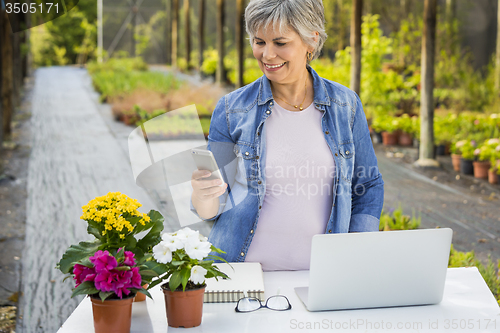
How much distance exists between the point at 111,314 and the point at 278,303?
17.0 inches

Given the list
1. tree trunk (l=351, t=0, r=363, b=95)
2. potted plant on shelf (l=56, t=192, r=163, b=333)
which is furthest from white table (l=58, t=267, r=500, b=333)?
tree trunk (l=351, t=0, r=363, b=95)

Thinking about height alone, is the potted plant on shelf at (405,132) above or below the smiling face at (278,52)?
below

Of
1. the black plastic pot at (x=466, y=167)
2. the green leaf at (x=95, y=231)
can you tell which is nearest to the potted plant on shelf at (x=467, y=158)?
the black plastic pot at (x=466, y=167)

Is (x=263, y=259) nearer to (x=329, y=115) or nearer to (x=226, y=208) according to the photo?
(x=226, y=208)

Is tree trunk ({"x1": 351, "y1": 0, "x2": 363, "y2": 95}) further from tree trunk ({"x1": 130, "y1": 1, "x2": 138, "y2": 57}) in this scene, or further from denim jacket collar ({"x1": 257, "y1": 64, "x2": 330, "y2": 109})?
tree trunk ({"x1": 130, "y1": 1, "x2": 138, "y2": 57})

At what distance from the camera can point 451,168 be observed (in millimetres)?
6598

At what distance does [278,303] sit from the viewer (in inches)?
55.5

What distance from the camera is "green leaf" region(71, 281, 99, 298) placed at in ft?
3.89

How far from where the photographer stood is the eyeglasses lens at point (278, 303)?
140 cm

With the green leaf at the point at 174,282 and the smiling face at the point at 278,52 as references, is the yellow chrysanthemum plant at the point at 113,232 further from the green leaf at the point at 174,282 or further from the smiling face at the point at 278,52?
the smiling face at the point at 278,52

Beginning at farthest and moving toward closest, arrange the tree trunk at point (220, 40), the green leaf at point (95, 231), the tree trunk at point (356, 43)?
1. the tree trunk at point (220, 40)
2. the tree trunk at point (356, 43)
3. the green leaf at point (95, 231)

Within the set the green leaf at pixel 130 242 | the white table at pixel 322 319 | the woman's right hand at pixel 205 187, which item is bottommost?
the white table at pixel 322 319

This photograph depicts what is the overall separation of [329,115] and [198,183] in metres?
0.48

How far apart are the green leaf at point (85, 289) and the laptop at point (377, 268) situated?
1.63ft
